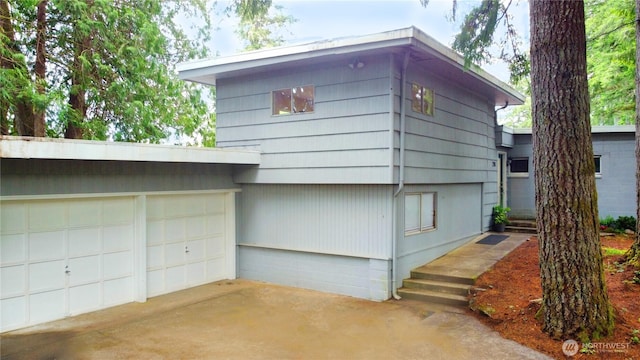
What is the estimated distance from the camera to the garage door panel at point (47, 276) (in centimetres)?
616

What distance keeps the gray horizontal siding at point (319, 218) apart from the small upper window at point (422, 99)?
5.76ft

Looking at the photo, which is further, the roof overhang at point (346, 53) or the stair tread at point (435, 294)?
the stair tread at point (435, 294)

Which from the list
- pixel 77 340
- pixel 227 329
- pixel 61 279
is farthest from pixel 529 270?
pixel 61 279

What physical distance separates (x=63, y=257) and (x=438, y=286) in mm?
6092

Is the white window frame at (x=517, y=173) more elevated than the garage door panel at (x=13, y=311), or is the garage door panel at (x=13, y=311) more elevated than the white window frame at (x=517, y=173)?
the white window frame at (x=517, y=173)

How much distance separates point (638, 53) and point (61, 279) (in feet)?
32.1

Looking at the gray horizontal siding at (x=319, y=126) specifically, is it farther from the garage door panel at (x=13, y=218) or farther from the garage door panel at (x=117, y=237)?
the garage door panel at (x=13, y=218)

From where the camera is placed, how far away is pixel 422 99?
813cm

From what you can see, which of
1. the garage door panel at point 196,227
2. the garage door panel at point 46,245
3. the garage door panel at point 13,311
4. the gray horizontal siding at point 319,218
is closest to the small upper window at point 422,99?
the gray horizontal siding at point 319,218

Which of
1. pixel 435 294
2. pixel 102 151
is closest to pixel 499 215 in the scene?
pixel 435 294

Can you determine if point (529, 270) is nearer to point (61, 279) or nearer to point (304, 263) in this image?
point (304, 263)

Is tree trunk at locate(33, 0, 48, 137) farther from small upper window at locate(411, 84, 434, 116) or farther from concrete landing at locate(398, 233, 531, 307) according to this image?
concrete landing at locate(398, 233, 531, 307)

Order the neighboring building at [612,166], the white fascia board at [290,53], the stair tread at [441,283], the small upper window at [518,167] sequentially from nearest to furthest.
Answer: the white fascia board at [290,53] → the stair tread at [441,283] → the neighboring building at [612,166] → the small upper window at [518,167]

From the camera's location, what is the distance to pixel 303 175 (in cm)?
801
